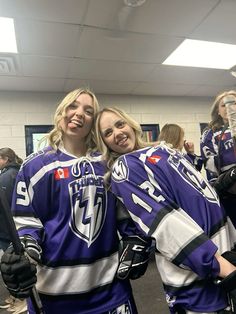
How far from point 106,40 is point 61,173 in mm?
2106

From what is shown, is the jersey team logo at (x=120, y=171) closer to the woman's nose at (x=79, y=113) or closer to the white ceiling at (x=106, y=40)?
the woman's nose at (x=79, y=113)

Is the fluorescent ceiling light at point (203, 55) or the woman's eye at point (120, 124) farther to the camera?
the fluorescent ceiling light at point (203, 55)

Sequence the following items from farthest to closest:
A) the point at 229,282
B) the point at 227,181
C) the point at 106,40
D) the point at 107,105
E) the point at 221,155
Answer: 1. the point at 107,105
2. the point at 106,40
3. the point at 221,155
4. the point at 227,181
5. the point at 229,282

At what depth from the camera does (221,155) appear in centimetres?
191

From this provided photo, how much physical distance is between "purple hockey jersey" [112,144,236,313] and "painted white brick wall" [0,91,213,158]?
3.68 metres

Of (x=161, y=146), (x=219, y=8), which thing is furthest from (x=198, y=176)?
(x=219, y=8)

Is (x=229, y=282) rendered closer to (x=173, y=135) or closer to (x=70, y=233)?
(x=70, y=233)

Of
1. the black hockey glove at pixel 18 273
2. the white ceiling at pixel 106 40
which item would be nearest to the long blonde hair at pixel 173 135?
the white ceiling at pixel 106 40

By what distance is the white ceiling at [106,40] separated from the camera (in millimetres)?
2314

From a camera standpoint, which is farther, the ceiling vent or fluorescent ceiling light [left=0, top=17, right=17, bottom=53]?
the ceiling vent

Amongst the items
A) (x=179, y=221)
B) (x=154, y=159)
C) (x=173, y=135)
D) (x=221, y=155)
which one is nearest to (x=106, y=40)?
(x=173, y=135)

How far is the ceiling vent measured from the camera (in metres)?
3.12

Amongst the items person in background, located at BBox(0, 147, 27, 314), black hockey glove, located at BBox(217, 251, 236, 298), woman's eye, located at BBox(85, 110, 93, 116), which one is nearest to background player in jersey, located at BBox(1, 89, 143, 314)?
woman's eye, located at BBox(85, 110, 93, 116)

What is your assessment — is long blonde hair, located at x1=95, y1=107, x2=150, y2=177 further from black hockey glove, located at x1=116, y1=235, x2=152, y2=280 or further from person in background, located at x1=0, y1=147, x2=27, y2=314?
person in background, located at x1=0, y1=147, x2=27, y2=314
